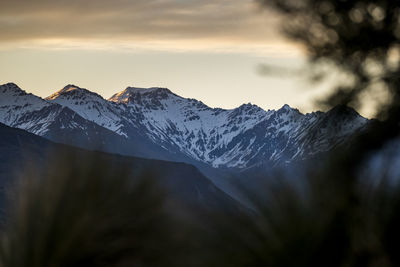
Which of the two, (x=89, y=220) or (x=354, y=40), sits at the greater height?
(x=354, y=40)

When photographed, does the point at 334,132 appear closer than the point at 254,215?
No

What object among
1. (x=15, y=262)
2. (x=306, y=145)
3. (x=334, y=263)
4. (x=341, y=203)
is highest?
(x=306, y=145)

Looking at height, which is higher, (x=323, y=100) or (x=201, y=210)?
(x=323, y=100)

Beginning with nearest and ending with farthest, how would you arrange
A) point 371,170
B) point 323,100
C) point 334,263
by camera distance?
point 334,263 → point 371,170 → point 323,100

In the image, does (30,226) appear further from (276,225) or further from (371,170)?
(371,170)

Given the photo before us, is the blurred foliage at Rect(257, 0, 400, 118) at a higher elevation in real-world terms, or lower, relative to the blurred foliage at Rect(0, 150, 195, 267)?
higher

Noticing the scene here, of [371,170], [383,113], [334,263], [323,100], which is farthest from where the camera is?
[323,100]

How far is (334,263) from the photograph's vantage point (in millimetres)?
3580

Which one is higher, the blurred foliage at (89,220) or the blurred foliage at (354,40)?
the blurred foliage at (354,40)

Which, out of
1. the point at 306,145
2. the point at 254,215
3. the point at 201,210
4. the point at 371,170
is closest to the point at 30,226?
the point at 201,210

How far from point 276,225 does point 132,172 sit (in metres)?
1.04

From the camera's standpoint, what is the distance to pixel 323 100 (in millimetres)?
4367

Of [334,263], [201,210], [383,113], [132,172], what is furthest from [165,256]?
[383,113]

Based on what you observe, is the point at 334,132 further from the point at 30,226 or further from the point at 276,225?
Result: the point at 30,226
